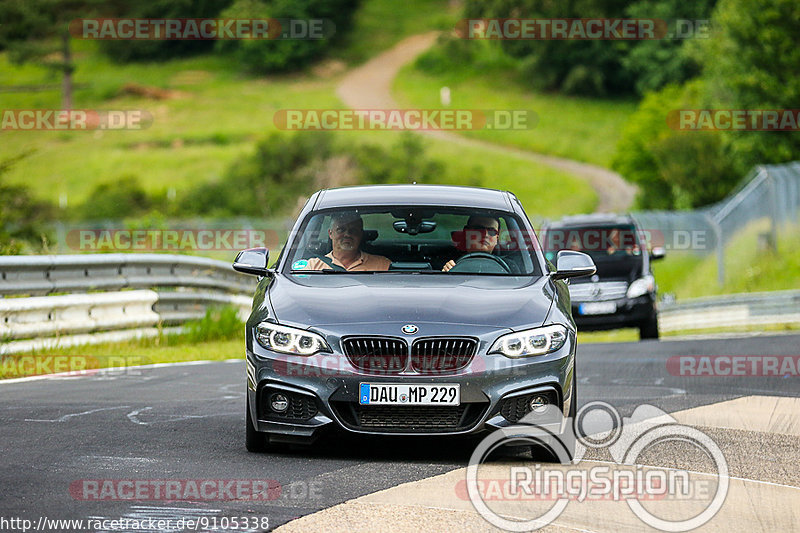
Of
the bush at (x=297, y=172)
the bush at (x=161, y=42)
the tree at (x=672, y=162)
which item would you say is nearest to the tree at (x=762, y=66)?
the tree at (x=672, y=162)

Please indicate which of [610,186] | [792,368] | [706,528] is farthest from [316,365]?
[610,186]

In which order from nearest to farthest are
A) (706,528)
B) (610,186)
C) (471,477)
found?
(706,528) → (471,477) → (610,186)

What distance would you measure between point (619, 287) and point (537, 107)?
8803 centimetres

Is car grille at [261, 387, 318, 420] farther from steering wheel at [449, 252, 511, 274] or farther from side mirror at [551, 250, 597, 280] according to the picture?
side mirror at [551, 250, 597, 280]

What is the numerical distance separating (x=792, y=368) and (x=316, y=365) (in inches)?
342

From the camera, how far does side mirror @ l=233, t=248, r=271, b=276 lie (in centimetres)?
893

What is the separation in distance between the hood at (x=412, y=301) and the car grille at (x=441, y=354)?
0.11 m

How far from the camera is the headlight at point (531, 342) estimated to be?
7781 millimetres

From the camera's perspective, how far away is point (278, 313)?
8062 mm

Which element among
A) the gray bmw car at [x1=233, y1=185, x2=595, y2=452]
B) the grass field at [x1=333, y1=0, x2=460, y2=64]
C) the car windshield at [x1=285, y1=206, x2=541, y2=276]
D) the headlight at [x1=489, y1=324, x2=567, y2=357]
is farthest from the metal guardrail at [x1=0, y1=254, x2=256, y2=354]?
the grass field at [x1=333, y1=0, x2=460, y2=64]

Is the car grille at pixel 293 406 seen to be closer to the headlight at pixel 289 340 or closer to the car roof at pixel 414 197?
the headlight at pixel 289 340

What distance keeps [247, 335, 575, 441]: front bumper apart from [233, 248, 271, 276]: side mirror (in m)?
1.12

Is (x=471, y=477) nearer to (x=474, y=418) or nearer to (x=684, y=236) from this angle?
(x=474, y=418)

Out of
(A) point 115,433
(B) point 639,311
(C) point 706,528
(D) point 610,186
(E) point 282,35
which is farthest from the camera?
(E) point 282,35
